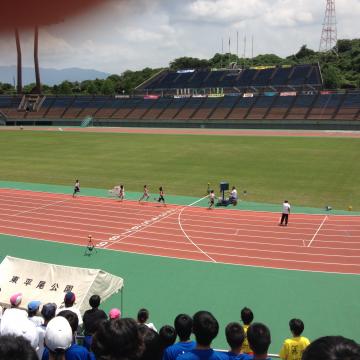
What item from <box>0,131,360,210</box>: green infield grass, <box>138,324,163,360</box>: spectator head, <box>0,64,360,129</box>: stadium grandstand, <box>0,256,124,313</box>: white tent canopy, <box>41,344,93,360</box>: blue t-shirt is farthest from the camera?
<box>0,64,360,129</box>: stadium grandstand

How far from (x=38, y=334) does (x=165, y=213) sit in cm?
1684

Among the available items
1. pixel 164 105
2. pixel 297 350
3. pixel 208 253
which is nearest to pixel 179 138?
pixel 164 105

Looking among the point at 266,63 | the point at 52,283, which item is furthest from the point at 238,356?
the point at 266,63

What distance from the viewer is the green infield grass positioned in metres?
26.5

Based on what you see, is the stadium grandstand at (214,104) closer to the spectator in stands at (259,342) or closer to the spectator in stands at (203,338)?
the spectator in stands at (203,338)

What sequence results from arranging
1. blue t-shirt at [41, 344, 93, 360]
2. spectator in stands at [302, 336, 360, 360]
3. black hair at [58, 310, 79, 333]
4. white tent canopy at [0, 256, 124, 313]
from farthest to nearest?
white tent canopy at [0, 256, 124, 313] → black hair at [58, 310, 79, 333] → blue t-shirt at [41, 344, 93, 360] → spectator in stands at [302, 336, 360, 360]

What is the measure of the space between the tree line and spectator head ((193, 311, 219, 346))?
83.2 m

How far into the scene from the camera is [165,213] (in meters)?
21.7

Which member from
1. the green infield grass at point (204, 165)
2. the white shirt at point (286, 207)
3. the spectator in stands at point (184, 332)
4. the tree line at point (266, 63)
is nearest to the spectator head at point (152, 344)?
the spectator in stands at point (184, 332)

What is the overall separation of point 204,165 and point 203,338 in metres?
30.9

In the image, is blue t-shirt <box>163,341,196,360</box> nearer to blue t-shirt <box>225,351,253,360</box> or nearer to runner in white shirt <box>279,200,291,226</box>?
blue t-shirt <box>225,351,253,360</box>

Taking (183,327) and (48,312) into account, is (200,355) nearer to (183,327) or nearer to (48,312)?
(183,327)

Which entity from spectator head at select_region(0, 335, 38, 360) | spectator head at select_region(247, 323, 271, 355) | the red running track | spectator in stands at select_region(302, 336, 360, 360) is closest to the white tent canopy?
spectator head at select_region(247, 323, 271, 355)

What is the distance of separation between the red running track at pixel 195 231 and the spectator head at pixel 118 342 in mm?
11728
